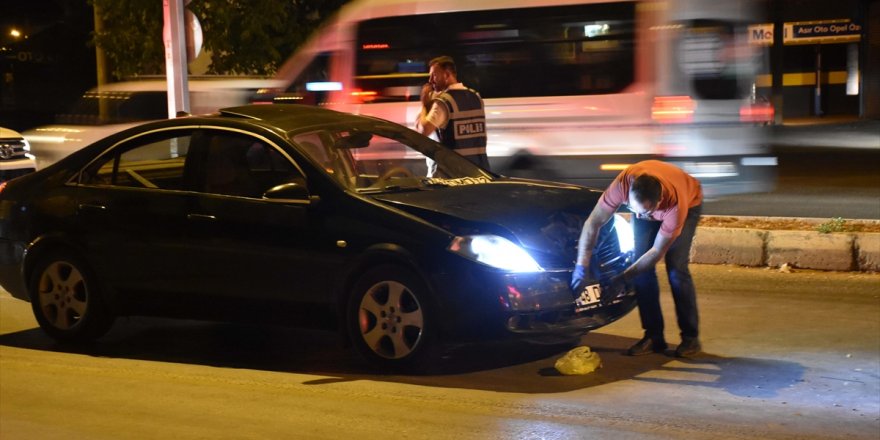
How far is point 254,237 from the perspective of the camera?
24.0 feet

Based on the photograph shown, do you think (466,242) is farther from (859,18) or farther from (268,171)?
(859,18)

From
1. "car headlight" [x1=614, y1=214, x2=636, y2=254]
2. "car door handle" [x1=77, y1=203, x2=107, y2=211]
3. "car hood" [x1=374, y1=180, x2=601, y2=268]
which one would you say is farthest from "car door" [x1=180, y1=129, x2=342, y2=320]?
"car headlight" [x1=614, y1=214, x2=636, y2=254]

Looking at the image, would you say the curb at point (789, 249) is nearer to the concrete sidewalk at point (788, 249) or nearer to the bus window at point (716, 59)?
the concrete sidewalk at point (788, 249)

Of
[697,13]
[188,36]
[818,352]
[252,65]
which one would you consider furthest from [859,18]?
[818,352]

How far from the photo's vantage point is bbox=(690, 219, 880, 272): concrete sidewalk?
9992 millimetres

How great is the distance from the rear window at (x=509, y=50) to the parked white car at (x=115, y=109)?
5.56 feet

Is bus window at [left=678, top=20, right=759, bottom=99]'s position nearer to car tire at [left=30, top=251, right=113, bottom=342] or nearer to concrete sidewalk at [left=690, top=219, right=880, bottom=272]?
concrete sidewalk at [left=690, top=219, right=880, bottom=272]

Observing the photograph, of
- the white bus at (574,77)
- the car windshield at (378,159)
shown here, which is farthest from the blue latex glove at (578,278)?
the white bus at (574,77)

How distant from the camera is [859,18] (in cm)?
3659

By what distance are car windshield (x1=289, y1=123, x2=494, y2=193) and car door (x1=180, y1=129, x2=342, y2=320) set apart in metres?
0.25

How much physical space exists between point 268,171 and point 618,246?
2.17m

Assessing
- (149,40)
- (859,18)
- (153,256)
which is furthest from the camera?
(859,18)

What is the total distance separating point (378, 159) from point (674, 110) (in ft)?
22.2

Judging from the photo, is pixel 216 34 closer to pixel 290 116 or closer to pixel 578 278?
pixel 290 116
